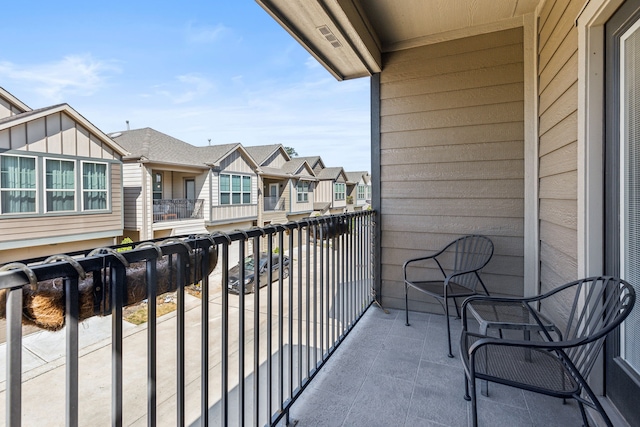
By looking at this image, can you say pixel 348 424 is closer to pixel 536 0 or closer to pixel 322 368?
pixel 322 368

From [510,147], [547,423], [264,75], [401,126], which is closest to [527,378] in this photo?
[547,423]

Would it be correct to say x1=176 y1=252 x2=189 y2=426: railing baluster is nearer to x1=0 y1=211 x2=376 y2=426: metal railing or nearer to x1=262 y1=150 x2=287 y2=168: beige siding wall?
x1=0 y1=211 x2=376 y2=426: metal railing

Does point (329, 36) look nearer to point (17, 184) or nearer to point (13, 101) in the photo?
point (13, 101)

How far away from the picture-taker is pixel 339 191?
2081 centimetres

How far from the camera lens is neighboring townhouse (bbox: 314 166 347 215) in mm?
18641

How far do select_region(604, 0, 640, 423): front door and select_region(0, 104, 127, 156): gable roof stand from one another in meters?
7.83

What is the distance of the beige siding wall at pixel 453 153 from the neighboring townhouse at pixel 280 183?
1072 cm

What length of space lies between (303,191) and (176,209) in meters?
7.19

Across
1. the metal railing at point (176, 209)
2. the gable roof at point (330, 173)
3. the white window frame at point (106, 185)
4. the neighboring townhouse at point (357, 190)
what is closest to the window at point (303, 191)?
the gable roof at point (330, 173)

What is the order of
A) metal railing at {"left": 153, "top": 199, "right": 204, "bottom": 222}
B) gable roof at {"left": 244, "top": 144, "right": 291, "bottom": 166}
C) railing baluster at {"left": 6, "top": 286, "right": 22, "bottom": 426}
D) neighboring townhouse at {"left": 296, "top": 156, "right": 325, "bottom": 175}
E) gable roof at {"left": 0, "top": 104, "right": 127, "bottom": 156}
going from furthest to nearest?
neighboring townhouse at {"left": 296, "top": 156, "right": 325, "bottom": 175}, gable roof at {"left": 244, "top": 144, "right": 291, "bottom": 166}, metal railing at {"left": 153, "top": 199, "right": 204, "bottom": 222}, gable roof at {"left": 0, "top": 104, "right": 127, "bottom": 156}, railing baluster at {"left": 6, "top": 286, "right": 22, "bottom": 426}

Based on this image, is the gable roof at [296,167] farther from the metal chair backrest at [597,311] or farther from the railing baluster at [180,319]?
the railing baluster at [180,319]

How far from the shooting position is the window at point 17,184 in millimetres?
5959

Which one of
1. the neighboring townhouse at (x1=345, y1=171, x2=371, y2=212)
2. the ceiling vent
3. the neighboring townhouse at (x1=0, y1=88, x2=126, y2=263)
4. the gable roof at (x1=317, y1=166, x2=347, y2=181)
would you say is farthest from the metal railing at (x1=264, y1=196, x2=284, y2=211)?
the ceiling vent

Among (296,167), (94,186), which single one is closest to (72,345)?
(94,186)
